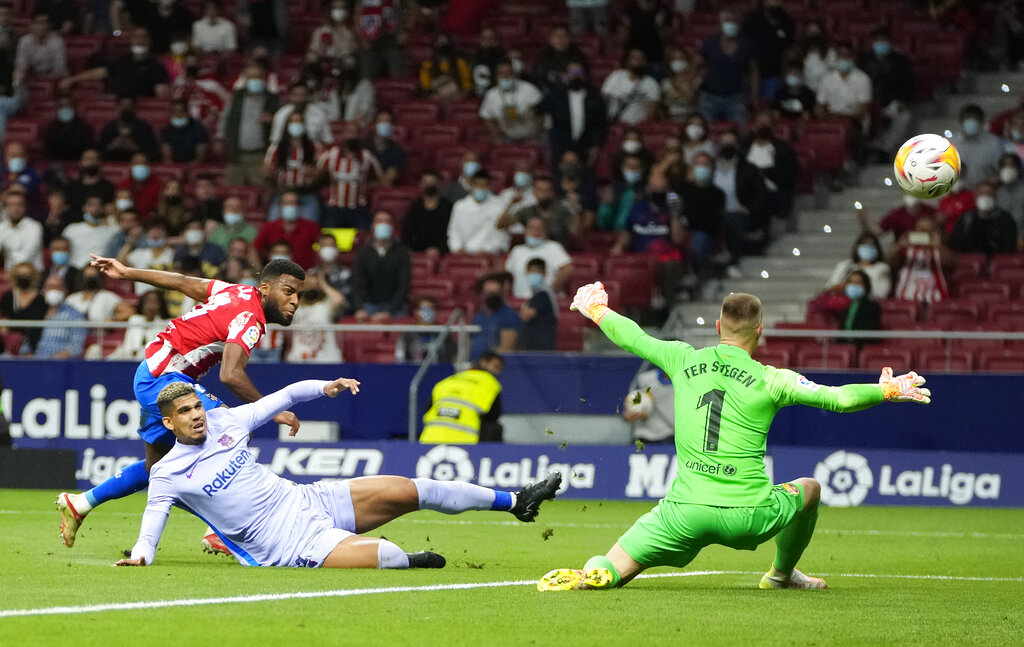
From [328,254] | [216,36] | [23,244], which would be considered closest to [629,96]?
[328,254]

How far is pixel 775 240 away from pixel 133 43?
416 inches

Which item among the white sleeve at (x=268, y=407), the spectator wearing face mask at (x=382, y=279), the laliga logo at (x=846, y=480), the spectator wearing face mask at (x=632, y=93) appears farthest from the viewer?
the spectator wearing face mask at (x=632, y=93)

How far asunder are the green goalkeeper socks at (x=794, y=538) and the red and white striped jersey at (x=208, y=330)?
149 inches

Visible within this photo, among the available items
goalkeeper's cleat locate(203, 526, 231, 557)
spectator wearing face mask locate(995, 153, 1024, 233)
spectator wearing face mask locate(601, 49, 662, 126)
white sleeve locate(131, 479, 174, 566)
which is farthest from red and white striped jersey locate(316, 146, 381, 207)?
white sleeve locate(131, 479, 174, 566)

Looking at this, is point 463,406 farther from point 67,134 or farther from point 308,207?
point 67,134

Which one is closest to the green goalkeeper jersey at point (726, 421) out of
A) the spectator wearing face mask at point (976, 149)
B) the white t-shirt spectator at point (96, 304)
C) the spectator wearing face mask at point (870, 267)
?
the spectator wearing face mask at point (870, 267)

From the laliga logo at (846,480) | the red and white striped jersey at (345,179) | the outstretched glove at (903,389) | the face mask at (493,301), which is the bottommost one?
the laliga logo at (846,480)

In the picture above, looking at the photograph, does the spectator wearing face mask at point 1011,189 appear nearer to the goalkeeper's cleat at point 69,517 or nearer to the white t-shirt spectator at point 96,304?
the white t-shirt spectator at point 96,304

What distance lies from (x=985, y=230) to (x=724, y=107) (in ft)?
14.5

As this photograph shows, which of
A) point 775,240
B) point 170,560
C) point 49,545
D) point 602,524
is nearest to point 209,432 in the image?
point 170,560

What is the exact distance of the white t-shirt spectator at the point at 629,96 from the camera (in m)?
23.0

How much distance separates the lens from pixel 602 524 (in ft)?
48.5

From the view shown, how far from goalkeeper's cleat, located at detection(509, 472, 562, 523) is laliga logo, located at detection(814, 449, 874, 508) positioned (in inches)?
311

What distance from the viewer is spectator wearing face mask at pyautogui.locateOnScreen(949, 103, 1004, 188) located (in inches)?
816
